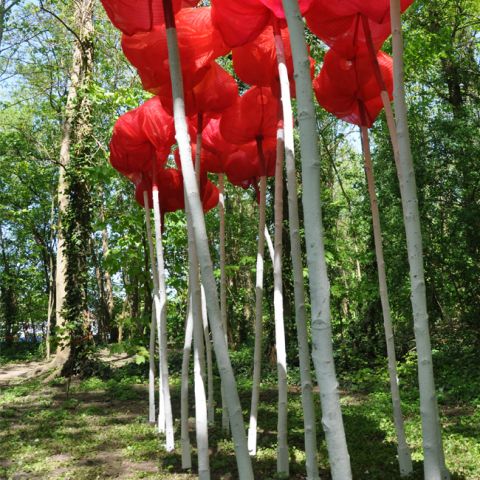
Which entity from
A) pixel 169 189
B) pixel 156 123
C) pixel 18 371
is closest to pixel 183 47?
pixel 156 123

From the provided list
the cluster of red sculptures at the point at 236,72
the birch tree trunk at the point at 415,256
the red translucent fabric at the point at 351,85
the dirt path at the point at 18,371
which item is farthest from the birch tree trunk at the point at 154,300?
the dirt path at the point at 18,371

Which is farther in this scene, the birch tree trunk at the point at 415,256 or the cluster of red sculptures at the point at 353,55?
the cluster of red sculptures at the point at 353,55

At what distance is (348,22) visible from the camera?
290 centimetres

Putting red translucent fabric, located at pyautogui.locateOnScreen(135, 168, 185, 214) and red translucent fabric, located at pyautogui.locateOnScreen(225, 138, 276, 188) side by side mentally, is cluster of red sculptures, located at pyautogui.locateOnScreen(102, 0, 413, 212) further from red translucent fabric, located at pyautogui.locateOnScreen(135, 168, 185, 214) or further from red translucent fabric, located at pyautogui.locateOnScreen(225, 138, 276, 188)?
red translucent fabric, located at pyautogui.locateOnScreen(135, 168, 185, 214)

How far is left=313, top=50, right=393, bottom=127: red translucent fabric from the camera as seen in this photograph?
11.2 feet

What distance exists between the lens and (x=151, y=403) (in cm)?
564

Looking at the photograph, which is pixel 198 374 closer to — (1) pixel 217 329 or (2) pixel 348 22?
(1) pixel 217 329

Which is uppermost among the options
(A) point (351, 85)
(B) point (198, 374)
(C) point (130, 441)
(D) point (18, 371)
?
(A) point (351, 85)

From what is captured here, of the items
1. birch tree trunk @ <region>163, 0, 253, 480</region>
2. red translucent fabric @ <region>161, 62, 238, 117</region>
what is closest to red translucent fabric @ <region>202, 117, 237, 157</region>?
red translucent fabric @ <region>161, 62, 238, 117</region>

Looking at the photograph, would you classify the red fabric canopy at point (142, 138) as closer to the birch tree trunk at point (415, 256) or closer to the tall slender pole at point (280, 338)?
A: the tall slender pole at point (280, 338)

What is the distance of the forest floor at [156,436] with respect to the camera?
3.75 m

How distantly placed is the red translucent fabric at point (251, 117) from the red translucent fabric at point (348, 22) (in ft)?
2.79

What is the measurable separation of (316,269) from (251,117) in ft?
8.59

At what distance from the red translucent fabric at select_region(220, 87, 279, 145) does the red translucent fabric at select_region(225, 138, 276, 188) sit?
0.20 metres
